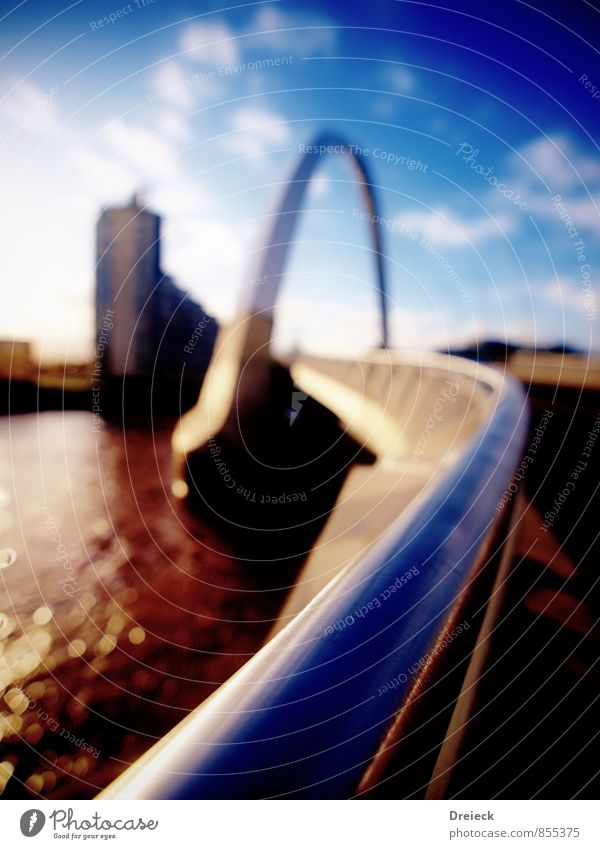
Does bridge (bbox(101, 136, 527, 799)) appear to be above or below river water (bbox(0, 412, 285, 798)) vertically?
above

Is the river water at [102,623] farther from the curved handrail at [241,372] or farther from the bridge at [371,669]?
the bridge at [371,669]

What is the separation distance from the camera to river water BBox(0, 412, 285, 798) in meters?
1.17

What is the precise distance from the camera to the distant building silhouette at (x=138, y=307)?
4723mm

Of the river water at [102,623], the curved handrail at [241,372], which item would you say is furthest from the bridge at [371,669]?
the curved handrail at [241,372]

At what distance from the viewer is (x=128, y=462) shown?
378 centimetres

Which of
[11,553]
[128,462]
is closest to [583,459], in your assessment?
[11,553]

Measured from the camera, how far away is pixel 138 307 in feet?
21.1

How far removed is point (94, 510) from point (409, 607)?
2.68 metres

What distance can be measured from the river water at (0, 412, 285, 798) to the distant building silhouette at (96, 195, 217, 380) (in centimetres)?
188
